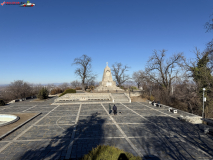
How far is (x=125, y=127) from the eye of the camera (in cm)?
936

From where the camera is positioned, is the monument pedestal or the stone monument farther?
the stone monument

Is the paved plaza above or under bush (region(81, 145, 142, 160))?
under

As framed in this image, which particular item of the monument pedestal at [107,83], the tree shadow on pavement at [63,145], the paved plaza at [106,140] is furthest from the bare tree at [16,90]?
the tree shadow on pavement at [63,145]

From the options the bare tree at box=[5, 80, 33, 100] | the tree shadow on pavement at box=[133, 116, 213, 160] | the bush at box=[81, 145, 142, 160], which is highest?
the bare tree at box=[5, 80, 33, 100]

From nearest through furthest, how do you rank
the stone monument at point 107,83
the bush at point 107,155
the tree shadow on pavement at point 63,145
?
the bush at point 107,155
the tree shadow on pavement at point 63,145
the stone monument at point 107,83

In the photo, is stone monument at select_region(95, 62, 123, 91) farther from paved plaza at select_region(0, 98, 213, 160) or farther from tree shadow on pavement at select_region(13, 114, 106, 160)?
tree shadow on pavement at select_region(13, 114, 106, 160)

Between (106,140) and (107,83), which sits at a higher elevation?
(107,83)

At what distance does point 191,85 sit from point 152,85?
8.80 m

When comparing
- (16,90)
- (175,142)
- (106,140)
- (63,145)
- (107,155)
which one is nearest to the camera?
(107,155)

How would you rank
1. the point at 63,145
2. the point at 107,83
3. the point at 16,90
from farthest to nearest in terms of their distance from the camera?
1. the point at 107,83
2. the point at 16,90
3. the point at 63,145

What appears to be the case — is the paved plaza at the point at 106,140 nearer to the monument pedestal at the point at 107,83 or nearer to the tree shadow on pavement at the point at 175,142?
the tree shadow on pavement at the point at 175,142

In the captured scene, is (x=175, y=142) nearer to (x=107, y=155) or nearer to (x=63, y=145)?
(x=107, y=155)

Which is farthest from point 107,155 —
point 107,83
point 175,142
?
point 107,83

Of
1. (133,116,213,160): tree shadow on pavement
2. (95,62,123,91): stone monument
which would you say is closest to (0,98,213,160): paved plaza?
(133,116,213,160): tree shadow on pavement
